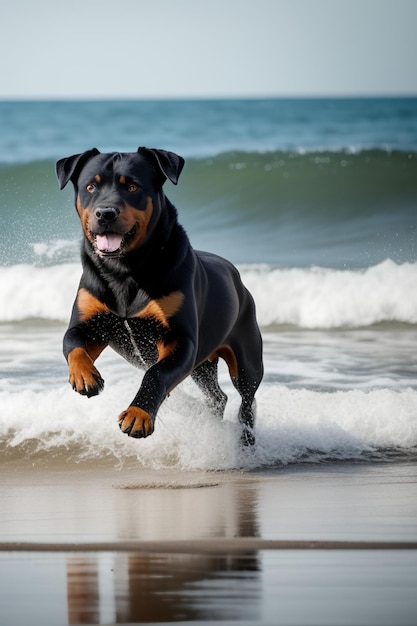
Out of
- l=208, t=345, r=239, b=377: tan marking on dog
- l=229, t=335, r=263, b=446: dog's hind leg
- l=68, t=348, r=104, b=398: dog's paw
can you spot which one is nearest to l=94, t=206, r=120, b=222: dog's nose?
l=68, t=348, r=104, b=398: dog's paw

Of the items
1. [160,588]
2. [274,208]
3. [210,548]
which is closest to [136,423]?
[210,548]

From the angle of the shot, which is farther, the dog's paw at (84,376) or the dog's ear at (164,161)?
the dog's ear at (164,161)

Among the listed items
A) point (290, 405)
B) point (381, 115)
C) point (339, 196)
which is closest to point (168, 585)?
point (290, 405)

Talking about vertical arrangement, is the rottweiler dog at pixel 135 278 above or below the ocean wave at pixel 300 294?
above

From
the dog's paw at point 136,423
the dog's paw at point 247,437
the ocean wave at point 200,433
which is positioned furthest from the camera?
the dog's paw at point 247,437

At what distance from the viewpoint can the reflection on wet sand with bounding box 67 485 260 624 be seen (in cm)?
368

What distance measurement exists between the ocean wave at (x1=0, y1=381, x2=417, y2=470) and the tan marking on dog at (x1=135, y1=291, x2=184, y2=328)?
1.04m

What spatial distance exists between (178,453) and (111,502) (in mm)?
1090

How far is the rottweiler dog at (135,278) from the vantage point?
5.22 m

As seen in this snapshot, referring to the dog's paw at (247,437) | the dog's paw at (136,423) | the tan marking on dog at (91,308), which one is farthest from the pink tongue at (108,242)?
the dog's paw at (247,437)

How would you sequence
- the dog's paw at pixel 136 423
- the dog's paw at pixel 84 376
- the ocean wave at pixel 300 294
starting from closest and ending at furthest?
the dog's paw at pixel 136 423, the dog's paw at pixel 84 376, the ocean wave at pixel 300 294

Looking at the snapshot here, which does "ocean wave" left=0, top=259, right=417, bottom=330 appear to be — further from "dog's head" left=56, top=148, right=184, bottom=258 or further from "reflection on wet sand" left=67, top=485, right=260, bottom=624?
"reflection on wet sand" left=67, top=485, right=260, bottom=624

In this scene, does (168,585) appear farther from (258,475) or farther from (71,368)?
(258,475)

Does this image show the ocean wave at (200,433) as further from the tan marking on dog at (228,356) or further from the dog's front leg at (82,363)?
the dog's front leg at (82,363)
